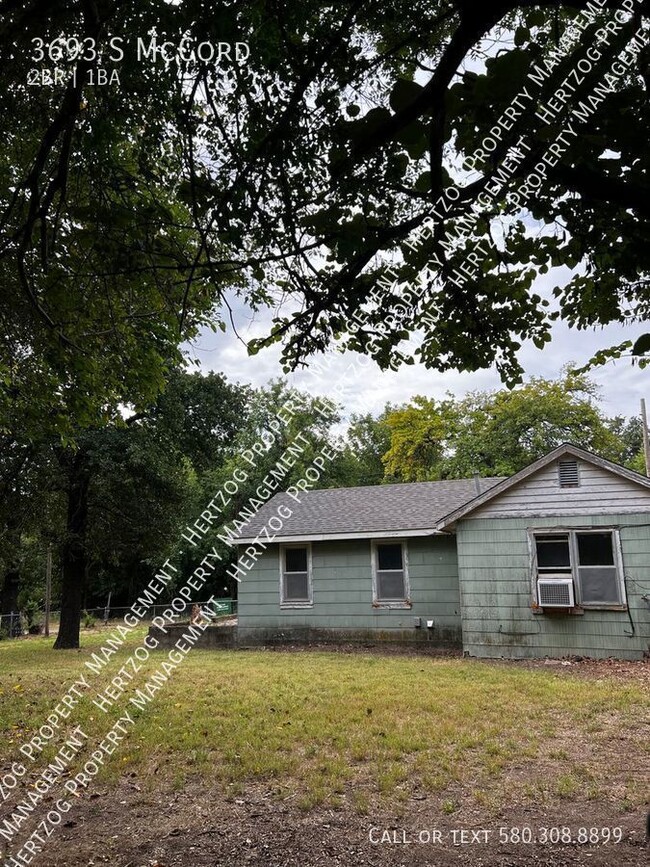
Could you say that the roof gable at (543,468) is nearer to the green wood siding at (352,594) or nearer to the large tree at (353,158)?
the green wood siding at (352,594)

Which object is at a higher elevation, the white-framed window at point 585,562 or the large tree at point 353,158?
the large tree at point 353,158

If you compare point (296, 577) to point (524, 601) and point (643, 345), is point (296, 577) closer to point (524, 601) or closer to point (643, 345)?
point (524, 601)

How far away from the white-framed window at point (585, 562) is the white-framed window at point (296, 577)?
5.39 metres

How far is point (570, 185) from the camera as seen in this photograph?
98.7 inches

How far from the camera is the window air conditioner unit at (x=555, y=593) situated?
33.3 feet

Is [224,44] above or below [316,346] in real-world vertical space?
above

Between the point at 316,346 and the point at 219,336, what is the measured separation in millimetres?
3351

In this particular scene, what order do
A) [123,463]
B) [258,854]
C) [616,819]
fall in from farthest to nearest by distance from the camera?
[123,463] < [616,819] < [258,854]

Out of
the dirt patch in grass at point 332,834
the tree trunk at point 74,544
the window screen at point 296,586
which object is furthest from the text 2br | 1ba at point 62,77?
the window screen at point 296,586

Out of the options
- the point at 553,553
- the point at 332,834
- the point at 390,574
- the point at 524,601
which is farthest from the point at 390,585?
the point at 332,834

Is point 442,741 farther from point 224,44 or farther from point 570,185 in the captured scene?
point 224,44

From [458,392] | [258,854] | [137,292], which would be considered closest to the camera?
[258,854]

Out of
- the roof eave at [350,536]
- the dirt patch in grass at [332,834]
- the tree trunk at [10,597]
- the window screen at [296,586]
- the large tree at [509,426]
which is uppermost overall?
the large tree at [509,426]

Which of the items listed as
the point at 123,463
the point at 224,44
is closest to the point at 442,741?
the point at 224,44
